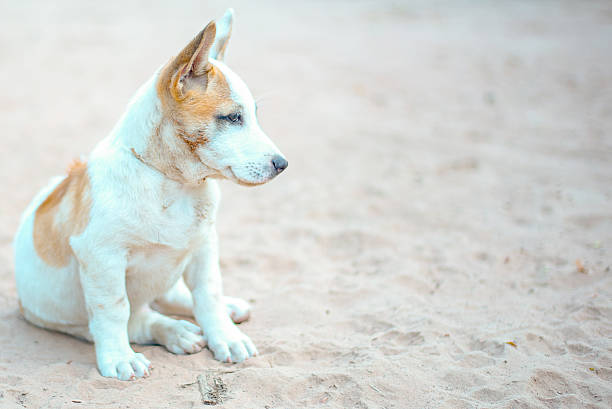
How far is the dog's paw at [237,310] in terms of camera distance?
4.20 meters

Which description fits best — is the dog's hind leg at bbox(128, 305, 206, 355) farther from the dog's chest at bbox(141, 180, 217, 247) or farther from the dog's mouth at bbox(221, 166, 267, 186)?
the dog's mouth at bbox(221, 166, 267, 186)

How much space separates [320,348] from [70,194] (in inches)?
65.6

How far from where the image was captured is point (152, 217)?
10.9 feet

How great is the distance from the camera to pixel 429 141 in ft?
26.1

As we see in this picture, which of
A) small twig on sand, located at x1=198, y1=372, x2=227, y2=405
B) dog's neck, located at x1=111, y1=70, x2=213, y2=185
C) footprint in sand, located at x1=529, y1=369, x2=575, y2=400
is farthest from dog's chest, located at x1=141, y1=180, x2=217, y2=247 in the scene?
footprint in sand, located at x1=529, y1=369, x2=575, y2=400

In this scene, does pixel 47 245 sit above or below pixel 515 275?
above

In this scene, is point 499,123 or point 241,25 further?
point 241,25

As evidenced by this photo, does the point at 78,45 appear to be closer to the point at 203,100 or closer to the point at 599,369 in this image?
the point at 203,100

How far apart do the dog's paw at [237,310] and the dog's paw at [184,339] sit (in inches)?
14.5

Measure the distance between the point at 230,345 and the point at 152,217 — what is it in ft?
2.97

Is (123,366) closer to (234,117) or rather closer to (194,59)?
(234,117)

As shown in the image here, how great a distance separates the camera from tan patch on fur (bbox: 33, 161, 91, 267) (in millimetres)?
3430

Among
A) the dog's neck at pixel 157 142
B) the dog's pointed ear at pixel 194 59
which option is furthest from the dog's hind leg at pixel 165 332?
the dog's pointed ear at pixel 194 59

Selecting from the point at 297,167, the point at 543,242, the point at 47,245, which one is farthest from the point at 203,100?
the point at 297,167
